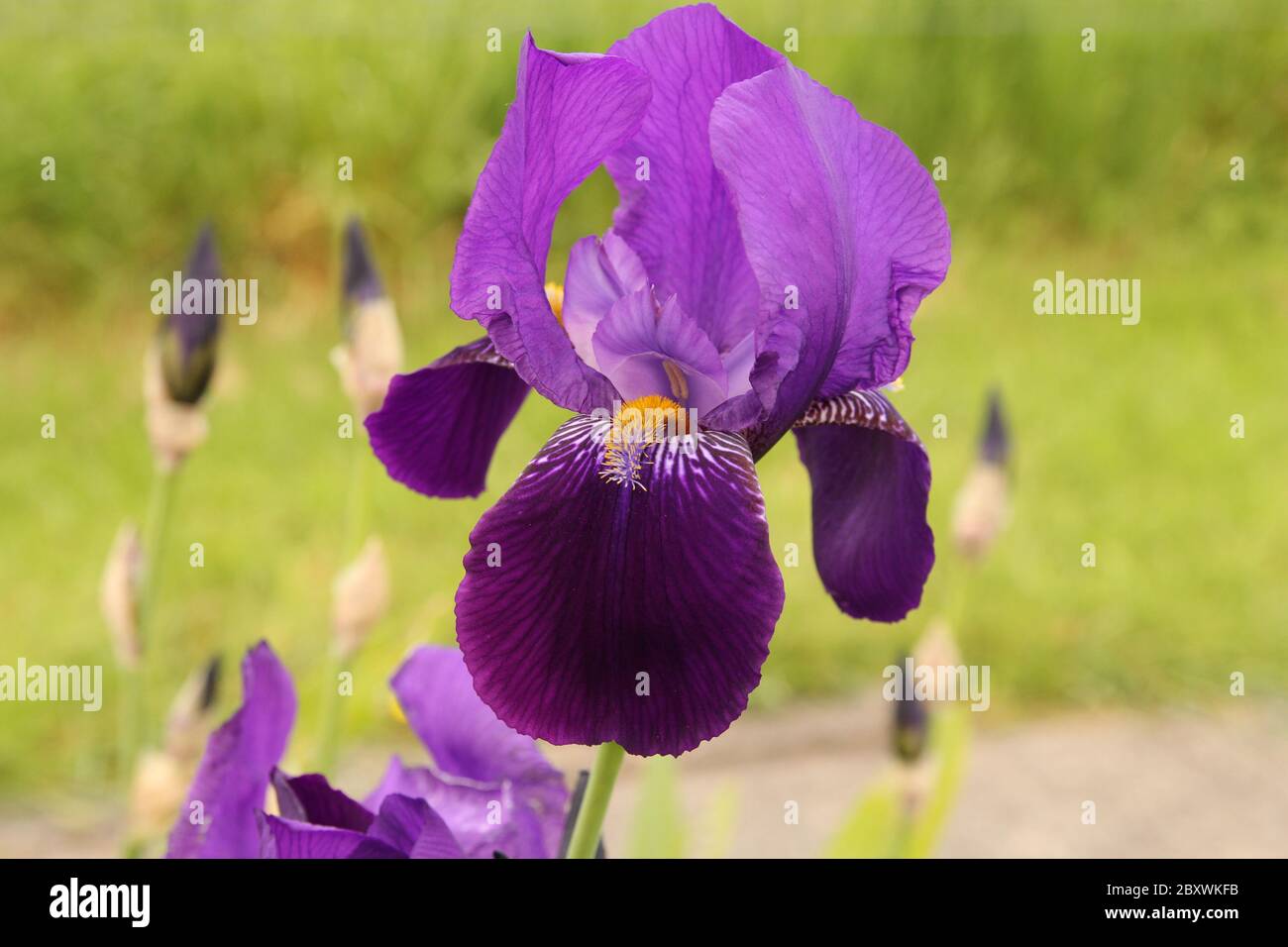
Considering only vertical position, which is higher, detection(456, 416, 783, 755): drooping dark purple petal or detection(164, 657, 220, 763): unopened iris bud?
detection(456, 416, 783, 755): drooping dark purple petal

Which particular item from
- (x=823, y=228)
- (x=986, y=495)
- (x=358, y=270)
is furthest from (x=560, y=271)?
(x=823, y=228)

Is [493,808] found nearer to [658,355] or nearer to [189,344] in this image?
[658,355]

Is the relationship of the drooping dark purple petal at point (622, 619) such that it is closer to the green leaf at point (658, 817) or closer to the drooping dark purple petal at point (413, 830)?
the drooping dark purple petal at point (413, 830)

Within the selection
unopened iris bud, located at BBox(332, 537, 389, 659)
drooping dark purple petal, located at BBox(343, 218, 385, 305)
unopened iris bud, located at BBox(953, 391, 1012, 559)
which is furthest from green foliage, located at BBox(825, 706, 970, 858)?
drooping dark purple petal, located at BBox(343, 218, 385, 305)

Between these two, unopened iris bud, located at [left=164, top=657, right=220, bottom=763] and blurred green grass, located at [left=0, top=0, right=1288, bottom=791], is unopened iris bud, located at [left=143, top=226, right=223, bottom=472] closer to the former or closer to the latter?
unopened iris bud, located at [left=164, top=657, right=220, bottom=763]

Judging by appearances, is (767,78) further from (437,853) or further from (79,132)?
(79,132)

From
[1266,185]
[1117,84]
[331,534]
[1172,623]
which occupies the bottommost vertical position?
[1172,623]
